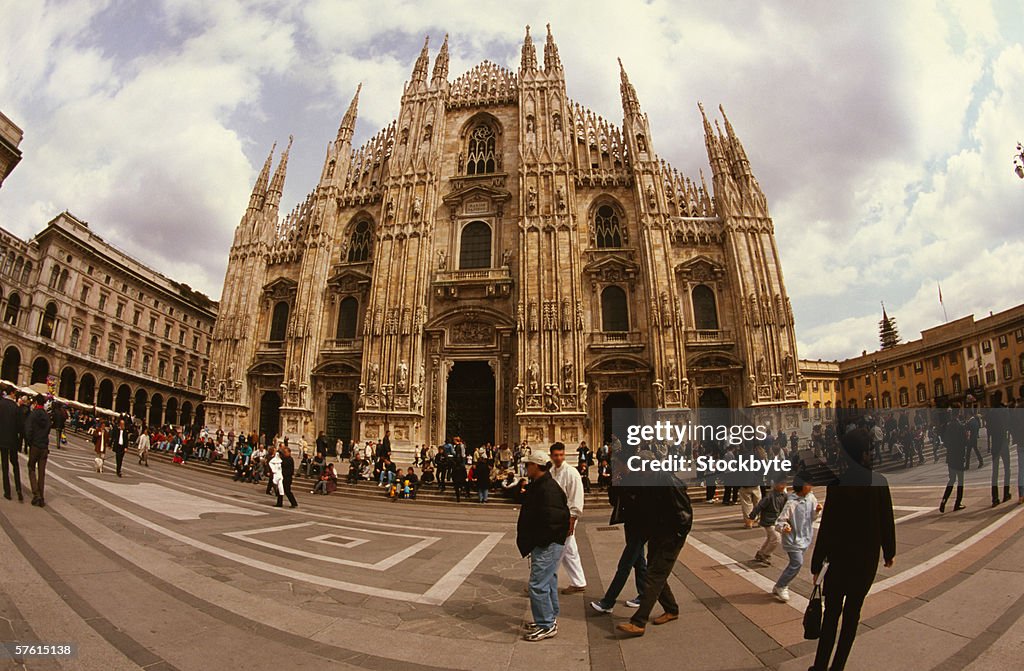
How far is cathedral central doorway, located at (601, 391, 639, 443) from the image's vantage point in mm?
21555

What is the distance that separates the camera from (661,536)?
4051mm

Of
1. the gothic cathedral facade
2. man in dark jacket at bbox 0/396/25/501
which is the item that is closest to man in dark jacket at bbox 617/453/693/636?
man in dark jacket at bbox 0/396/25/501

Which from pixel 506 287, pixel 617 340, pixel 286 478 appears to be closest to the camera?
pixel 286 478

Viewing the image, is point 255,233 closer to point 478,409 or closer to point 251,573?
point 478,409

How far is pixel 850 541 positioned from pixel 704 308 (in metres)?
21.6

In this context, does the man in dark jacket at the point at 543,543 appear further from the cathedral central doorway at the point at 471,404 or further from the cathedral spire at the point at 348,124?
the cathedral spire at the point at 348,124

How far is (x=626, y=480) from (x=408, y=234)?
22393 millimetres

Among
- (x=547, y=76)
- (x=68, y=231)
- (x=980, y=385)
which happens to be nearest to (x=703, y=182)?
(x=547, y=76)

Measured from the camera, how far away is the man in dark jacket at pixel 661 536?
12.4 ft

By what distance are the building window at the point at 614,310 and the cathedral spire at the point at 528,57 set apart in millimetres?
15081

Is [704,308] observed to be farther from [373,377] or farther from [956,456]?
[956,456]

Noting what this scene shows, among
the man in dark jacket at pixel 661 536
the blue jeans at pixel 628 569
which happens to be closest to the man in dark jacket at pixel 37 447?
the blue jeans at pixel 628 569

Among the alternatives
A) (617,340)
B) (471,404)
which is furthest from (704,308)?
(471,404)

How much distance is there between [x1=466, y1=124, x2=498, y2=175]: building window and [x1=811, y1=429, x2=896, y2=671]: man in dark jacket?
2675cm
